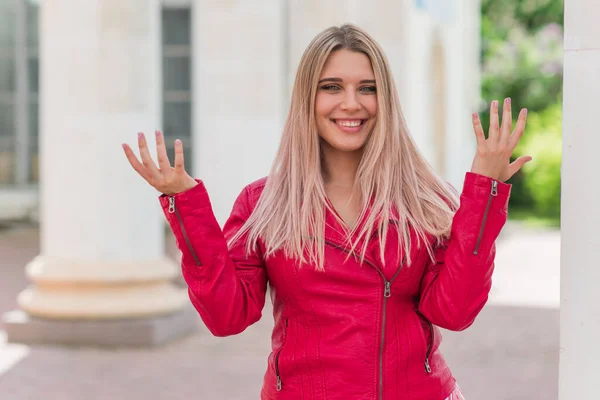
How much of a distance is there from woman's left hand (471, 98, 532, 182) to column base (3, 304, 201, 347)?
5.76m

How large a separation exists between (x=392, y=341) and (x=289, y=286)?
11.4 inches

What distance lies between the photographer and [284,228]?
2.47 metres

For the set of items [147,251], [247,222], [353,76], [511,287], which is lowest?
[511,287]

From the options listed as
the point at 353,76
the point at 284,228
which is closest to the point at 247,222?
the point at 284,228

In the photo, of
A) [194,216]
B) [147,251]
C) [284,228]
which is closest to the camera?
[194,216]

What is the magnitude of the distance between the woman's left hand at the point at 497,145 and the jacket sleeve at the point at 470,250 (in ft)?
0.08

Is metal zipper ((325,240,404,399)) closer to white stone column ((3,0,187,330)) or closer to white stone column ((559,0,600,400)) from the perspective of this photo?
white stone column ((559,0,600,400))

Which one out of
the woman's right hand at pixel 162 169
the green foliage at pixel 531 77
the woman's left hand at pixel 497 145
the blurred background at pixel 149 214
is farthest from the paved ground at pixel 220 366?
the green foliage at pixel 531 77

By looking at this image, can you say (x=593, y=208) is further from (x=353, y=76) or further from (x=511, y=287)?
(x=511, y=287)

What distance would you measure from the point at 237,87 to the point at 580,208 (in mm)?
7763

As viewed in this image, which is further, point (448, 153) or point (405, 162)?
point (448, 153)

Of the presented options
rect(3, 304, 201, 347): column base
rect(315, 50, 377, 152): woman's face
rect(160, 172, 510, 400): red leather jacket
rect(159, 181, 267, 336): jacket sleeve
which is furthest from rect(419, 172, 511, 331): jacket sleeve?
rect(3, 304, 201, 347): column base

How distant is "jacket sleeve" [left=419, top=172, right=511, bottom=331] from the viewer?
2295 millimetres

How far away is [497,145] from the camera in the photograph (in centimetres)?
226
